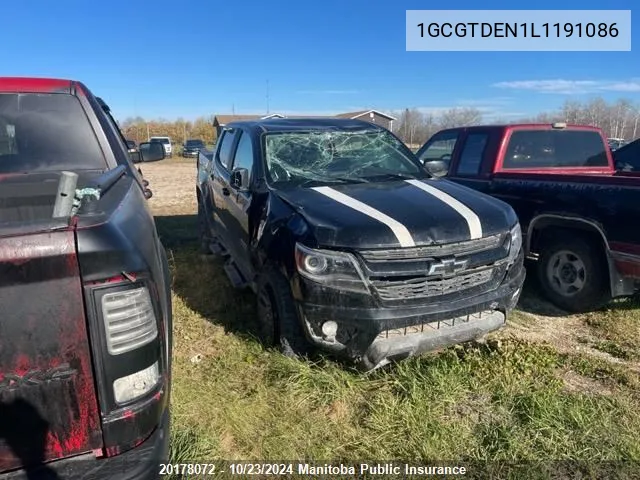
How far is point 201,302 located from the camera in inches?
187

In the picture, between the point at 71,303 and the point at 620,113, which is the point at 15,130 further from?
the point at 620,113

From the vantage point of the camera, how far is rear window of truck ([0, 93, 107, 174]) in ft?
8.93

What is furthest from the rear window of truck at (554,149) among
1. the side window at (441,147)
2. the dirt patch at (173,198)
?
the dirt patch at (173,198)

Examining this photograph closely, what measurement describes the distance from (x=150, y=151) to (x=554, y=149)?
4.64 metres

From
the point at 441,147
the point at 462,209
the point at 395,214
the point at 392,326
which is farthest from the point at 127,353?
the point at 441,147

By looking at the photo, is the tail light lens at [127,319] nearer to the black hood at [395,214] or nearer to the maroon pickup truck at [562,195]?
the black hood at [395,214]

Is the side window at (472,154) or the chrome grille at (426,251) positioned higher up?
the side window at (472,154)

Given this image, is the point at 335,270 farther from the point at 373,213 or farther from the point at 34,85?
the point at 34,85

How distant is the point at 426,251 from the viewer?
2914 mm

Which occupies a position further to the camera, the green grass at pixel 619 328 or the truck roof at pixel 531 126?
the truck roof at pixel 531 126

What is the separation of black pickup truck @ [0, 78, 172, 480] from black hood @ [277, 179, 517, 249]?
4.68ft

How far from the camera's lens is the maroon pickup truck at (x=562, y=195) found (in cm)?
386

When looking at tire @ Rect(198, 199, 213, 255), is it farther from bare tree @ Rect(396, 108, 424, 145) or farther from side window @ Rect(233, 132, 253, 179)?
bare tree @ Rect(396, 108, 424, 145)

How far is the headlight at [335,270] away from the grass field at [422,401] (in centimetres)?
71
